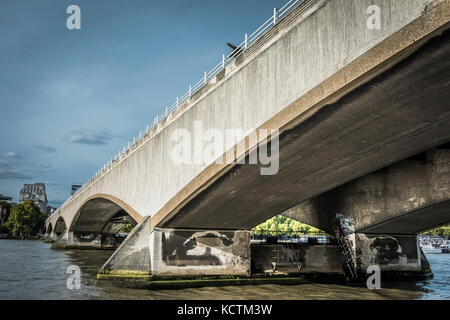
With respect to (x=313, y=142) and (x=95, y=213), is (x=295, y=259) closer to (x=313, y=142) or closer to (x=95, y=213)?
(x=313, y=142)

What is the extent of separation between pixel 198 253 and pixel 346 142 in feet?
30.4

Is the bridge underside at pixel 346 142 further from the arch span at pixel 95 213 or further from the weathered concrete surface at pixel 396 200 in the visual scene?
the arch span at pixel 95 213

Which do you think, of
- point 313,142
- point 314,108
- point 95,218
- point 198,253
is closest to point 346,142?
point 313,142

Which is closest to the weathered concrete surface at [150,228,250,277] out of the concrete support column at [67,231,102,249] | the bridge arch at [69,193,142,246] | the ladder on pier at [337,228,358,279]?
the ladder on pier at [337,228,358,279]

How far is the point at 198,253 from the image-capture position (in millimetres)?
19141

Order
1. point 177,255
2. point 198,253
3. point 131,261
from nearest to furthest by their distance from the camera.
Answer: point 131,261 → point 177,255 → point 198,253

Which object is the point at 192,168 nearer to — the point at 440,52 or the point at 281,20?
the point at 281,20

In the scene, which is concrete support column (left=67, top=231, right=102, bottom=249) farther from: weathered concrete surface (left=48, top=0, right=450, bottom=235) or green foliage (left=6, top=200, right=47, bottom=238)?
green foliage (left=6, top=200, right=47, bottom=238)

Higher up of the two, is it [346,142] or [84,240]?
[346,142]

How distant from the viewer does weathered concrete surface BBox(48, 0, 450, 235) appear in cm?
953

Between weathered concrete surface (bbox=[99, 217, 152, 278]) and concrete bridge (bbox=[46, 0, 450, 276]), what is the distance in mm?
50

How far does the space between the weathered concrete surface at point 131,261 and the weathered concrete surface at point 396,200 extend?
10.5 metres
